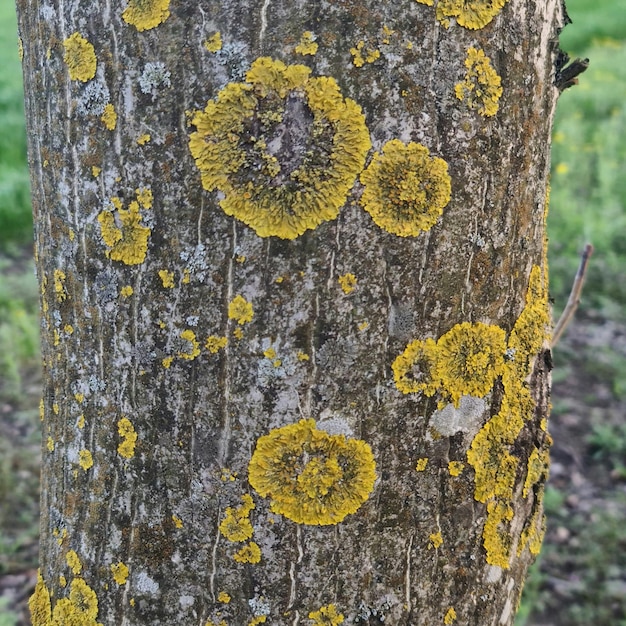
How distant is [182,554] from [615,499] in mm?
2886

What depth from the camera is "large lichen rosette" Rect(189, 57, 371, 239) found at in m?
0.87

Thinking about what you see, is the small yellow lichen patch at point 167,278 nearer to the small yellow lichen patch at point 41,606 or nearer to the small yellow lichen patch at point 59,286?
the small yellow lichen patch at point 59,286

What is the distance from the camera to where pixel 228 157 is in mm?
887

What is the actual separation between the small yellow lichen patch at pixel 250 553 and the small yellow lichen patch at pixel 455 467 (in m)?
0.35

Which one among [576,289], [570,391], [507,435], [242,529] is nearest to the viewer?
[242,529]

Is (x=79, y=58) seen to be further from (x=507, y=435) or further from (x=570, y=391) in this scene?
(x=570, y=391)

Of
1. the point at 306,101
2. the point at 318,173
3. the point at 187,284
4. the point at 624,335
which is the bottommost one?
the point at 624,335

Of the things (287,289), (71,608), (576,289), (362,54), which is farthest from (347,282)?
(576,289)

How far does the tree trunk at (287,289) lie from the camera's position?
88 centimetres

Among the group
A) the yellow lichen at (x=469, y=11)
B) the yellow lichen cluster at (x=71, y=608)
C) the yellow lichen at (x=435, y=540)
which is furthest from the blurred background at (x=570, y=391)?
the yellow lichen at (x=469, y=11)

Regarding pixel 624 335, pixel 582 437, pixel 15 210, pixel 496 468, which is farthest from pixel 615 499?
pixel 15 210

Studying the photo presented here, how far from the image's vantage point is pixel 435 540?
40.6 inches

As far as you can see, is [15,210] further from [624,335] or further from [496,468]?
[496,468]

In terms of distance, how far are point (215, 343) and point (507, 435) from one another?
55cm
